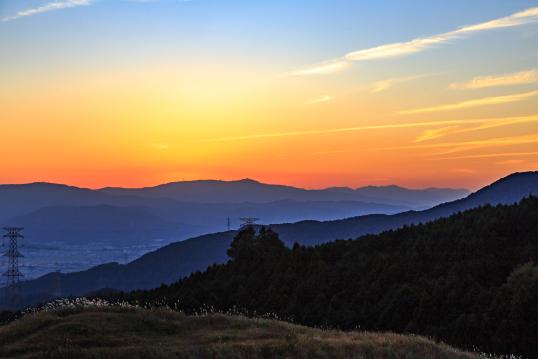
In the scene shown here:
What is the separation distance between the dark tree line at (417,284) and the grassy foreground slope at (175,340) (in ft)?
39.6

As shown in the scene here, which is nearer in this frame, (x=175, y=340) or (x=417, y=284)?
(x=175, y=340)

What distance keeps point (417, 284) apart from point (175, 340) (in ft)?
92.1

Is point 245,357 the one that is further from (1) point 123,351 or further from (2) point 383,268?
(2) point 383,268

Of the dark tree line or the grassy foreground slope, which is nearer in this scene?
the grassy foreground slope

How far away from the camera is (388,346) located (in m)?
18.3

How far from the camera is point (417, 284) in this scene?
1677 inches

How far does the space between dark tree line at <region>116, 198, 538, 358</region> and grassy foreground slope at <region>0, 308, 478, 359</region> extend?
12.1 meters

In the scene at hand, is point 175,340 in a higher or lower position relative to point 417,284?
higher

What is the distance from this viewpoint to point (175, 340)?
19219mm

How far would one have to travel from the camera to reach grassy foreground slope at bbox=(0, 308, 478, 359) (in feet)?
55.3

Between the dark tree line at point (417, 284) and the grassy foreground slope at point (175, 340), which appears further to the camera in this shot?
the dark tree line at point (417, 284)

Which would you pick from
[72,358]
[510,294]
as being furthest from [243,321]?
[510,294]

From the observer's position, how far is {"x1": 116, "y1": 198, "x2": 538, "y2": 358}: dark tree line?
3228 cm

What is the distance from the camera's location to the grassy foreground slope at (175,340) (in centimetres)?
1686
